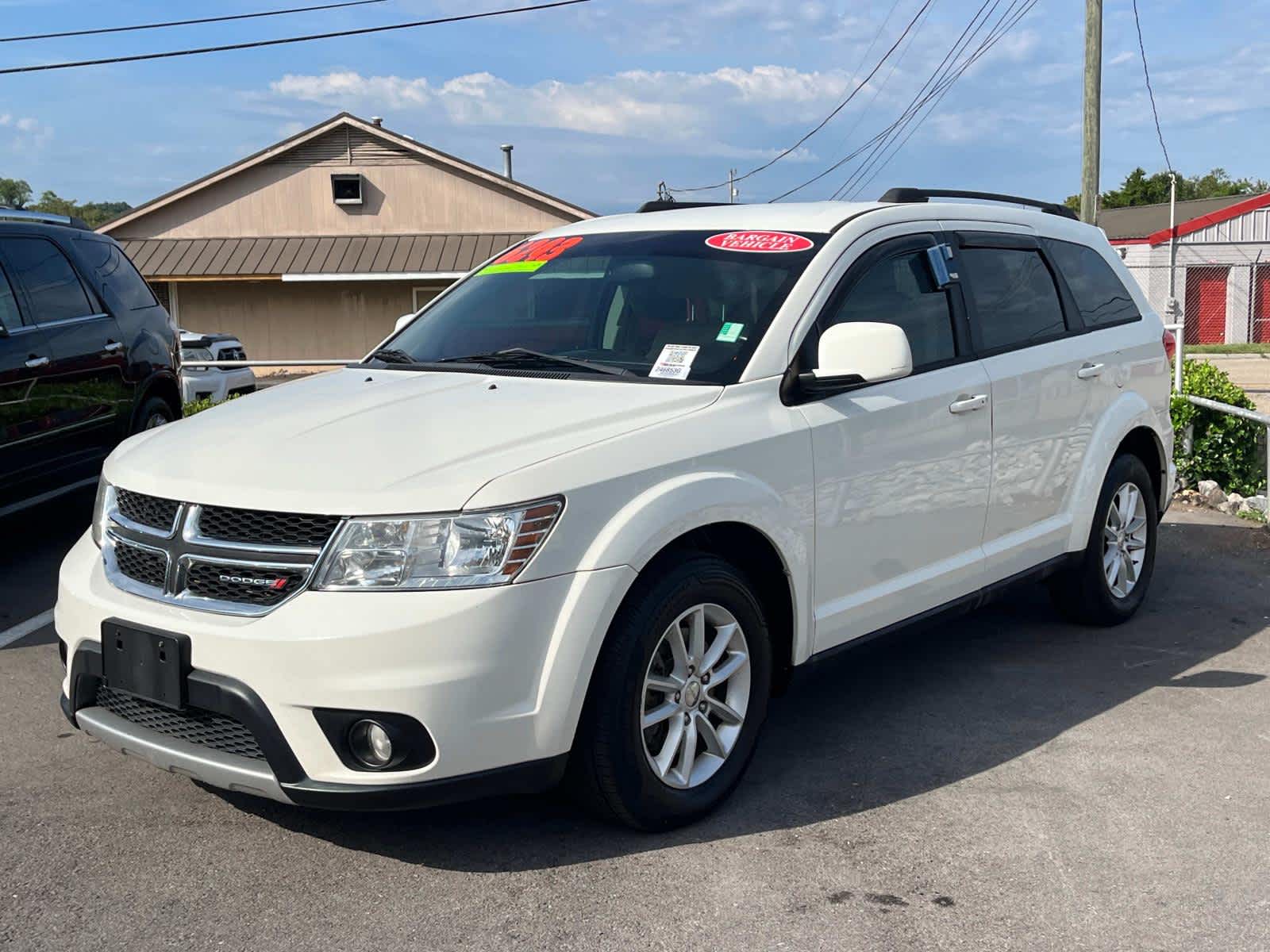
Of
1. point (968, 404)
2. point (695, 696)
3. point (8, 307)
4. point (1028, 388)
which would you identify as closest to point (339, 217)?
point (8, 307)

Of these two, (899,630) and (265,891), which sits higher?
(899,630)

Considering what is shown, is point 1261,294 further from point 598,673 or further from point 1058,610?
point 598,673

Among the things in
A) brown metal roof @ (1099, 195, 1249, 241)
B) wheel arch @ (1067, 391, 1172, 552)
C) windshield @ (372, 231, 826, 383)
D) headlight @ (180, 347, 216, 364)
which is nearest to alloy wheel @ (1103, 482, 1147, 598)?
wheel arch @ (1067, 391, 1172, 552)

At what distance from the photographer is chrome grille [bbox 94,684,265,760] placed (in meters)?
3.49

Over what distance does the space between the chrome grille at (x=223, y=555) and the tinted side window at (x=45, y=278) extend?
4.27 m

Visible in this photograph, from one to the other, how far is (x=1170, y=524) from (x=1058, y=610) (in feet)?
→ 9.71

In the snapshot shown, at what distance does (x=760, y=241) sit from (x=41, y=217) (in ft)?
17.1

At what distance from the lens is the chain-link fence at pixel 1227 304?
125 feet

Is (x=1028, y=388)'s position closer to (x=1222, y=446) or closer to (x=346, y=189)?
(x=1222, y=446)

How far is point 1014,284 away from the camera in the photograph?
5.47 m

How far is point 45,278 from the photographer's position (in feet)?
24.9

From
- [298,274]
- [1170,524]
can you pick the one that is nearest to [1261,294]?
[298,274]

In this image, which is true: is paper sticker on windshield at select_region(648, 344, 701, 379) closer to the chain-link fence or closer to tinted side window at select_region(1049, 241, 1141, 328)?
tinted side window at select_region(1049, 241, 1141, 328)

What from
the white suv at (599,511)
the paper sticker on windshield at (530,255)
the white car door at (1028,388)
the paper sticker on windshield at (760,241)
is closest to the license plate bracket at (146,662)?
the white suv at (599,511)
